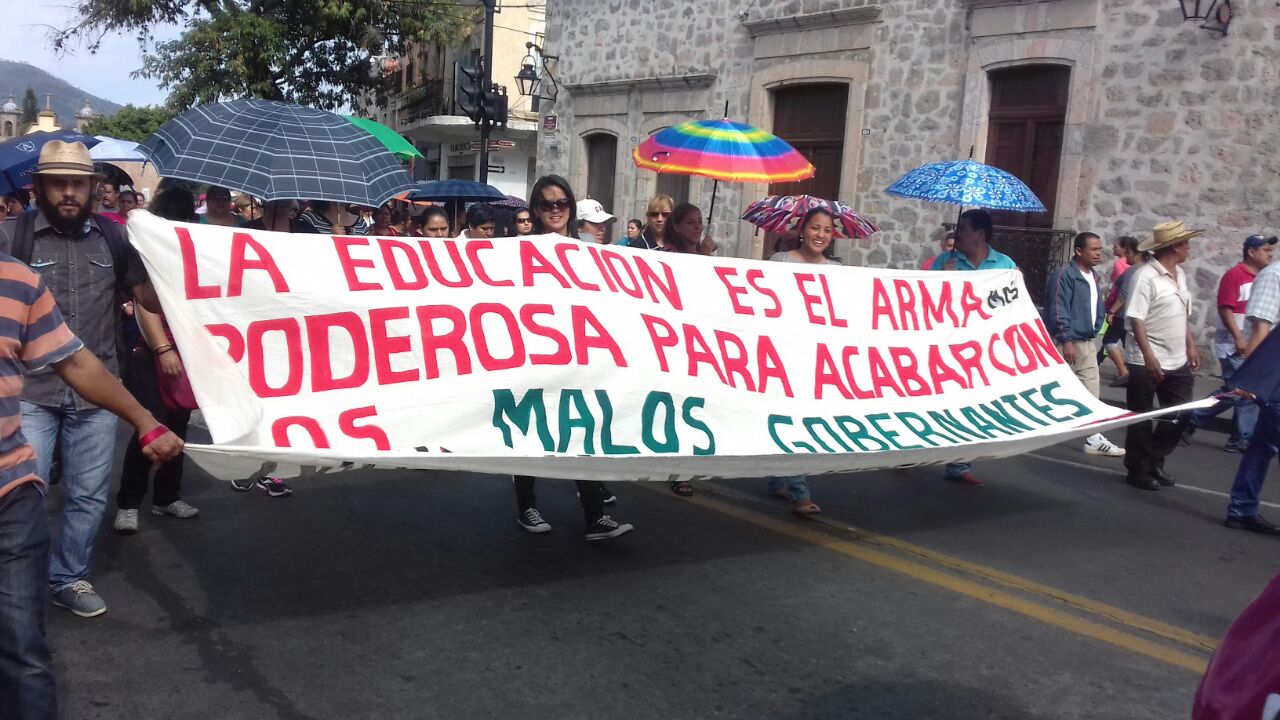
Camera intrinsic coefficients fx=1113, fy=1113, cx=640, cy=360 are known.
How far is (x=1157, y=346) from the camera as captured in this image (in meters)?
7.62

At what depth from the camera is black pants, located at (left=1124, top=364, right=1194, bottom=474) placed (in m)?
7.62

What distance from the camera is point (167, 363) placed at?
14.9 ft

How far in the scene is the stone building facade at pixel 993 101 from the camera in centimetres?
1280

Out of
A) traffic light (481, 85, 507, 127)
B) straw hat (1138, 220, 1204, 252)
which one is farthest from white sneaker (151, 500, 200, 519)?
traffic light (481, 85, 507, 127)

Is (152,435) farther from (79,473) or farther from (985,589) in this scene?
(985,589)

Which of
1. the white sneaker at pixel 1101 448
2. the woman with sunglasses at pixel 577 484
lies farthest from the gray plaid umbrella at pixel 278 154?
the white sneaker at pixel 1101 448

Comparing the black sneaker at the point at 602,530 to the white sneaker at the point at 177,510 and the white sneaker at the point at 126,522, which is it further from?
the white sneaker at the point at 126,522

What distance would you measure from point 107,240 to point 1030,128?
43.1 feet

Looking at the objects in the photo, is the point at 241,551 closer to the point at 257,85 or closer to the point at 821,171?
the point at 821,171

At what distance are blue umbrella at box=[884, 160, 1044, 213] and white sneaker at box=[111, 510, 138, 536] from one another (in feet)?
21.3

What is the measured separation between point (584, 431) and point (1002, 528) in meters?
2.93

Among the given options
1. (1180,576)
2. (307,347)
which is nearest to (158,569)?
(307,347)

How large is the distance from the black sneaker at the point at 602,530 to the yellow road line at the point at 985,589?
877 mm

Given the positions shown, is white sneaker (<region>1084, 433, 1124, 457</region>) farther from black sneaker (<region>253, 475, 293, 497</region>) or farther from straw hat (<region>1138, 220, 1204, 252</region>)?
black sneaker (<region>253, 475, 293, 497</region>)
